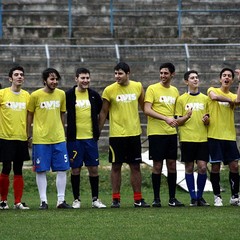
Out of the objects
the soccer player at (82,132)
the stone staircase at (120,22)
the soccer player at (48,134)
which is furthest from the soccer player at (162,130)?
the stone staircase at (120,22)

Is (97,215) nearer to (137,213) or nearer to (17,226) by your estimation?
(137,213)

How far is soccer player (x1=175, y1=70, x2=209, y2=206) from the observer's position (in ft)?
60.7

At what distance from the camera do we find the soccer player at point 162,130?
18.2m

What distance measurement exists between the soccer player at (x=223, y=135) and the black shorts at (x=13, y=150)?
2.94m

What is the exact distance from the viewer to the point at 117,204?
1805cm

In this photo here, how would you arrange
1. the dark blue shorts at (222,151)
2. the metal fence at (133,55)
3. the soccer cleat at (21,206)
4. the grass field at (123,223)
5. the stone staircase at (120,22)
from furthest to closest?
1. the stone staircase at (120,22)
2. the metal fence at (133,55)
3. the dark blue shorts at (222,151)
4. the soccer cleat at (21,206)
5. the grass field at (123,223)

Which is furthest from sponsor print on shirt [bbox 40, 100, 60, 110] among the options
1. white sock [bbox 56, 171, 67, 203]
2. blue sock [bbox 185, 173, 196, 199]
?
blue sock [bbox 185, 173, 196, 199]

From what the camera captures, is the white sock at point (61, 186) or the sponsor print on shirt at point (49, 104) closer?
the white sock at point (61, 186)

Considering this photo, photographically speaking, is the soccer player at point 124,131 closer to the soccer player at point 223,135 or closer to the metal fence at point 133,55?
the soccer player at point 223,135

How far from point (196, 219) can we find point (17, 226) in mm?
2400

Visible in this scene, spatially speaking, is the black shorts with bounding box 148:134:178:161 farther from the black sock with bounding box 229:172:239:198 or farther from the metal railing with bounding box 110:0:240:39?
the metal railing with bounding box 110:0:240:39

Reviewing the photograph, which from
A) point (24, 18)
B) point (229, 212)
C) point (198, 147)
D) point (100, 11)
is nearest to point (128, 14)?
point (100, 11)

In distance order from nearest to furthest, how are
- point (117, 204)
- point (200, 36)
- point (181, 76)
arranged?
point (117, 204), point (181, 76), point (200, 36)

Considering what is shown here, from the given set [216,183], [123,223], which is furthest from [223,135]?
[123,223]
